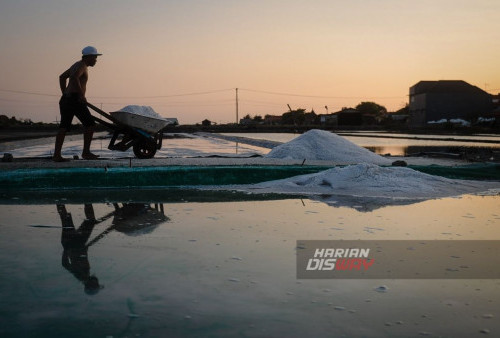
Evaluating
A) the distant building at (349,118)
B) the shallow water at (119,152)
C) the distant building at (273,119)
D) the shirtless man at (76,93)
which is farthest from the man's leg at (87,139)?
the distant building at (273,119)

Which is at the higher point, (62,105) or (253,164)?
(62,105)

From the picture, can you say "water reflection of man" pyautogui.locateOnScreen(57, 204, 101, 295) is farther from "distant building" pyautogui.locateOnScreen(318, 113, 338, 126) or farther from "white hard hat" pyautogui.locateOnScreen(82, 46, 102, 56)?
"distant building" pyautogui.locateOnScreen(318, 113, 338, 126)

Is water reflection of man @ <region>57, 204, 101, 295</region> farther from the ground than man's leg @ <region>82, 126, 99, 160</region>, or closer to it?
closer to it

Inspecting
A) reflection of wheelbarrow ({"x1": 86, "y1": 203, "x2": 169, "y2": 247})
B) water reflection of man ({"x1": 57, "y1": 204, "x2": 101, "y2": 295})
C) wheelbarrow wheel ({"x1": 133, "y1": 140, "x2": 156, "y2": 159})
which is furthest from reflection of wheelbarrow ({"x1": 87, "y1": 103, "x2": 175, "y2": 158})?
water reflection of man ({"x1": 57, "y1": 204, "x2": 101, "y2": 295})

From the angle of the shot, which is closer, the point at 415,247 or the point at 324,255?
the point at 324,255

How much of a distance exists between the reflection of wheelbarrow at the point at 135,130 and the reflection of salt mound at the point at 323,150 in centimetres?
193

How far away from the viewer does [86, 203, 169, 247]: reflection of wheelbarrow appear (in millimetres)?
3541

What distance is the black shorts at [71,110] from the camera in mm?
6414

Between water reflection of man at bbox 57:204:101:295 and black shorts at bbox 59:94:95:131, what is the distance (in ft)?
7.81

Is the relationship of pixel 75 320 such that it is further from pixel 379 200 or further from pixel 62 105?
pixel 62 105

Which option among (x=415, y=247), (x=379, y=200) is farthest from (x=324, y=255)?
(x=379, y=200)

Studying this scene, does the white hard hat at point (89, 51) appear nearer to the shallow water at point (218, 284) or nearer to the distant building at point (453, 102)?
→ the shallow water at point (218, 284)

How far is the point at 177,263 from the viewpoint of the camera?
2707mm

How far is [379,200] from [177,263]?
2784mm
